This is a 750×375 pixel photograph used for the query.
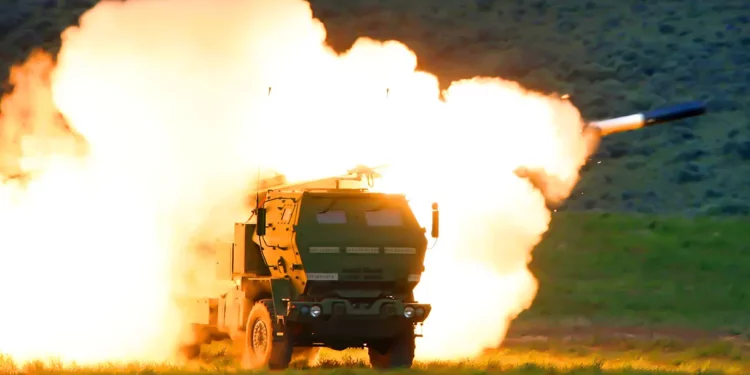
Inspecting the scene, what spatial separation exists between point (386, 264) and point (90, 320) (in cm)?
828

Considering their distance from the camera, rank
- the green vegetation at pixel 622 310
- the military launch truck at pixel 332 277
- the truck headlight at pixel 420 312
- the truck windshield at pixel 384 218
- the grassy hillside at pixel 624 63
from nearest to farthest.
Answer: the military launch truck at pixel 332 277 < the truck headlight at pixel 420 312 < the truck windshield at pixel 384 218 < the green vegetation at pixel 622 310 < the grassy hillside at pixel 624 63

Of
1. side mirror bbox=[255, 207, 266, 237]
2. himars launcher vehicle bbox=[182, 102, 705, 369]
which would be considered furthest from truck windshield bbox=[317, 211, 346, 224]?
side mirror bbox=[255, 207, 266, 237]

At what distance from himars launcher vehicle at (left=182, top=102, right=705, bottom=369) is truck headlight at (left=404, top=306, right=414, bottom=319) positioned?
0.02m

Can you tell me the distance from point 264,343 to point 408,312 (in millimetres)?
2603

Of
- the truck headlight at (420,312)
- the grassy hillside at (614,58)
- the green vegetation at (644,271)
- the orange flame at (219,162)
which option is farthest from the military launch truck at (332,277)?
the grassy hillside at (614,58)

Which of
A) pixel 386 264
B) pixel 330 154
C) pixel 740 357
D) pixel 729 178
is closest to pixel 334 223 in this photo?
pixel 386 264

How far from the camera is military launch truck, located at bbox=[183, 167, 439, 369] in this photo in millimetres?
28328

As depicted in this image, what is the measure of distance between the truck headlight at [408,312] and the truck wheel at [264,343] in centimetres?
204

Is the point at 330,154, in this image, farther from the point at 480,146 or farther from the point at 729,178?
the point at 729,178

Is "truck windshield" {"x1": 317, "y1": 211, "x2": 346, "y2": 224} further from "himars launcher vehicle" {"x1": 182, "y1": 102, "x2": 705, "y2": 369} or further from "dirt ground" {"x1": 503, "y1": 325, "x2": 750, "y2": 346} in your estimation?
"dirt ground" {"x1": 503, "y1": 325, "x2": 750, "y2": 346}

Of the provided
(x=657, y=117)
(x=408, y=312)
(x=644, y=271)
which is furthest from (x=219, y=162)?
(x=644, y=271)

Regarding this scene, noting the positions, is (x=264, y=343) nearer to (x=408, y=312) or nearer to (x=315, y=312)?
(x=315, y=312)

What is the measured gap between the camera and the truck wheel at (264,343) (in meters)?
28.4

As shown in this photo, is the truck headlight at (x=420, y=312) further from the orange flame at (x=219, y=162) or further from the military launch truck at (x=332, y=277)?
the orange flame at (x=219, y=162)
